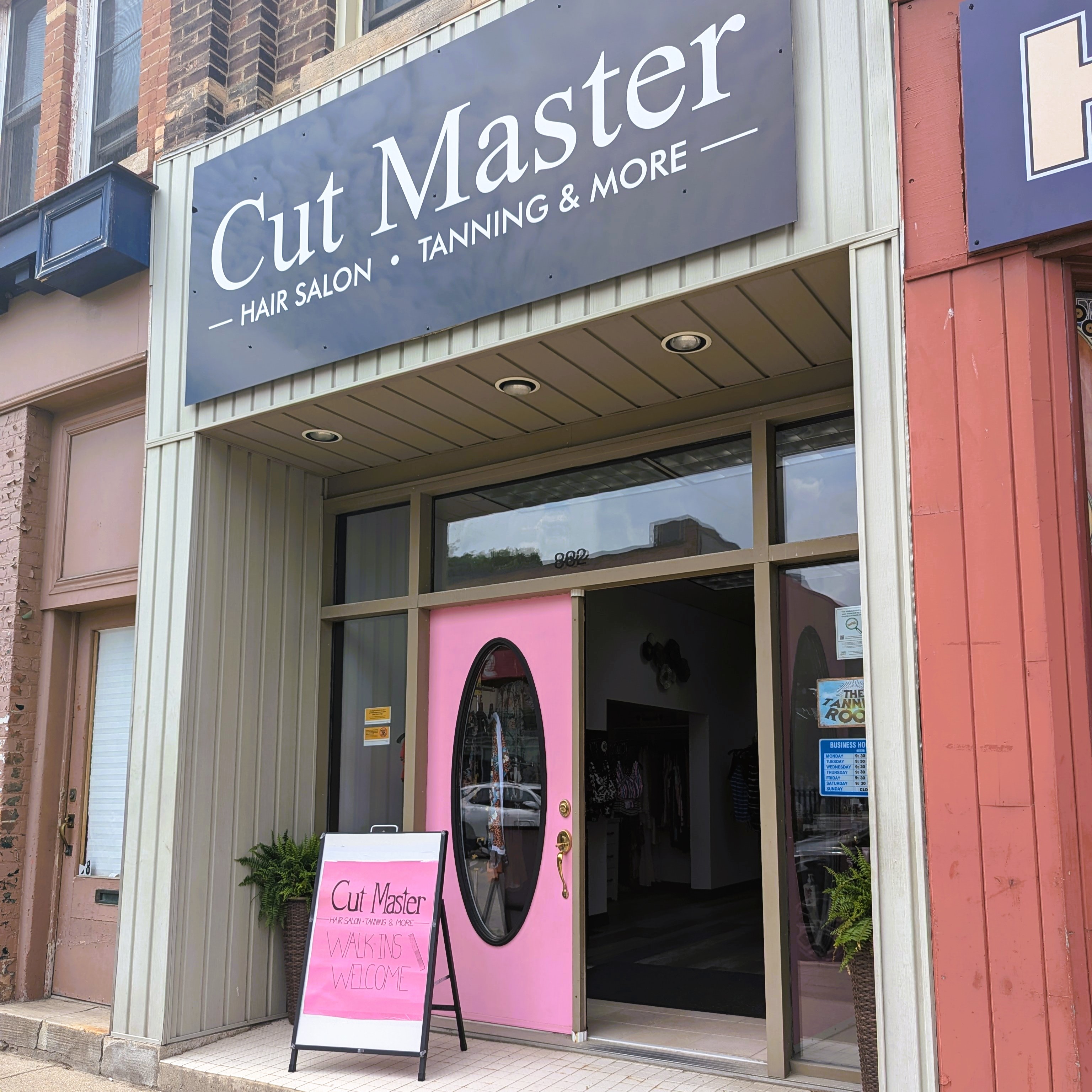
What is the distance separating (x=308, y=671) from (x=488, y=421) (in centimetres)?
200

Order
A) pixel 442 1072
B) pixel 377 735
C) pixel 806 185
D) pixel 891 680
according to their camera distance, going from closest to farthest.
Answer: pixel 891 680
pixel 806 185
pixel 442 1072
pixel 377 735

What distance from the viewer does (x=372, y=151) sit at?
5.51 meters

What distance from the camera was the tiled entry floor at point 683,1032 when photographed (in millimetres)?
5234

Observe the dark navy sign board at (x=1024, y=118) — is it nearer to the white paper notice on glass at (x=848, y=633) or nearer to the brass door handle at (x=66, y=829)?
the white paper notice on glass at (x=848, y=633)

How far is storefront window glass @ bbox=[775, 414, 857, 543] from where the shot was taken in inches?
203

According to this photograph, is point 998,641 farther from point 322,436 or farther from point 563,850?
A: point 322,436

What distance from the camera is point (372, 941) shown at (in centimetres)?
541

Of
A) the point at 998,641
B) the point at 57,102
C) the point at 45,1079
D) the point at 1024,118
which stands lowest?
the point at 45,1079

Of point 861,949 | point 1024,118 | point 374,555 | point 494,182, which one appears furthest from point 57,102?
point 861,949

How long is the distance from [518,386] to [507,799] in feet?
7.59

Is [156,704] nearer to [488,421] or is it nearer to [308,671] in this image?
[308,671]

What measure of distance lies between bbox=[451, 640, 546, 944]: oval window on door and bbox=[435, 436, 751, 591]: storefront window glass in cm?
56

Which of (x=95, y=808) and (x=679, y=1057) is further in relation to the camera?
(x=95, y=808)

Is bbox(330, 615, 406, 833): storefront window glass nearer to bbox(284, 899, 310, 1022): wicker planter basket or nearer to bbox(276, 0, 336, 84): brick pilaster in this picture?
bbox(284, 899, 310, 1022): wicker planter basket
